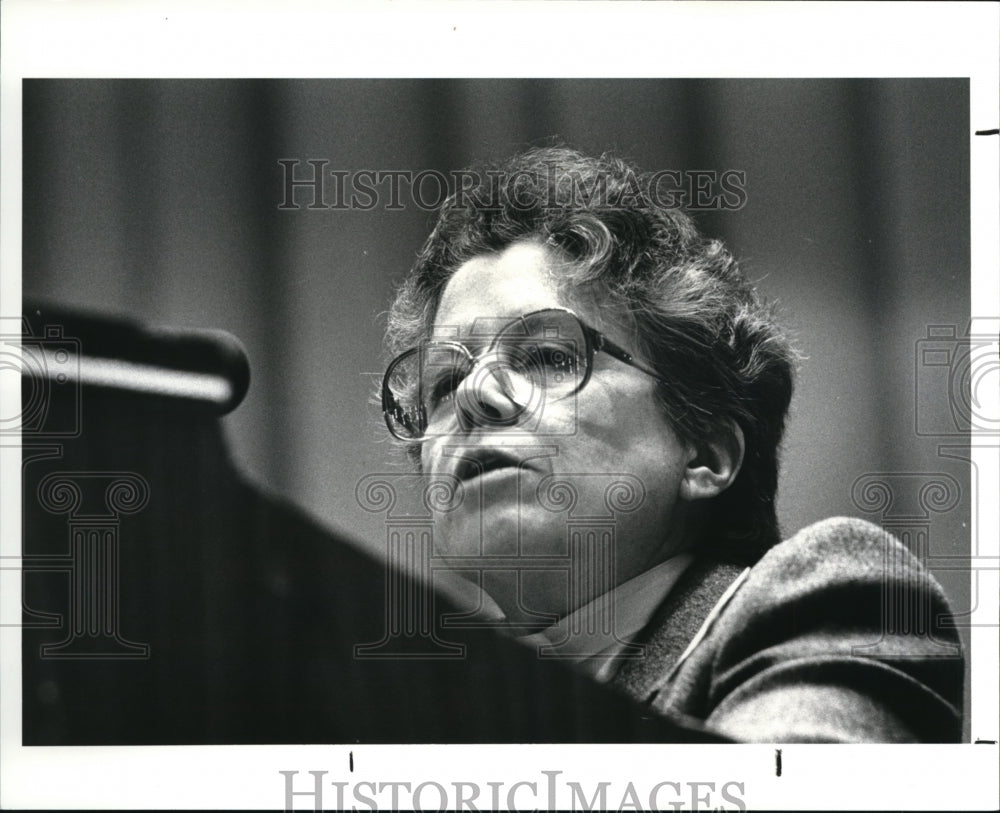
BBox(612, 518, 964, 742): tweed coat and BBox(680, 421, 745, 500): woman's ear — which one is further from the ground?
BBox(680, 421, 745, 500): woman's ear

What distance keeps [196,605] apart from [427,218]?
0.90 m

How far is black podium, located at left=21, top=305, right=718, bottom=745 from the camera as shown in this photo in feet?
6.80

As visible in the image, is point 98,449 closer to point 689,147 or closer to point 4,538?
point 4,538

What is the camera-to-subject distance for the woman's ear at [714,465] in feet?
6.82

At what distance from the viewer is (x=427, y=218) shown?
2.11 meters

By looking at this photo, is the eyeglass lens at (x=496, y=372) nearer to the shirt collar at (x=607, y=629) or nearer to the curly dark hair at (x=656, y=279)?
the curly dark hair at (x=656, y=279)

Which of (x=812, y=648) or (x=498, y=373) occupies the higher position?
(x=498, y=373)

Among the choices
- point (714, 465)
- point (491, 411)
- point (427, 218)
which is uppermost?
point (427, 218)

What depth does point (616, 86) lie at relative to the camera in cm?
210

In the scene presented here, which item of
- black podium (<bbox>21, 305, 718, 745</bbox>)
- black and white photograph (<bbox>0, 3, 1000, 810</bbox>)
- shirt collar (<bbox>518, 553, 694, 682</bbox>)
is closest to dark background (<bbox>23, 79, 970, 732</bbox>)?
black and white photograph (<bbox>0, 3, 1000, 810</bbox>)

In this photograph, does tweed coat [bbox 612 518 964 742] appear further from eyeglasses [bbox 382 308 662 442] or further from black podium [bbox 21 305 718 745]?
eyeglasses [bbox 382 308 662 442]

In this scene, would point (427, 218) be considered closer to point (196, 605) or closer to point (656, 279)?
point (656, 279)

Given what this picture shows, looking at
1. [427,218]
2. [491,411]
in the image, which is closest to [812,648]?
[491,411]

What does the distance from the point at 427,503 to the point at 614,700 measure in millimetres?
544
